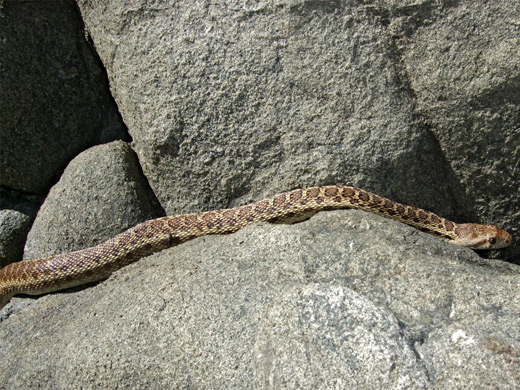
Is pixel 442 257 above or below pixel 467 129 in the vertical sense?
below

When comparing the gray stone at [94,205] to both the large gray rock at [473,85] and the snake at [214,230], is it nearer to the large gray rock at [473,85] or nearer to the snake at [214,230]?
the snake at [214,230]

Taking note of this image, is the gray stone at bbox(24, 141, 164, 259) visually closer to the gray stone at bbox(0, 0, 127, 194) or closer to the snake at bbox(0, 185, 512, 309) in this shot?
the snake at bbox(0, 185, 512, 309)

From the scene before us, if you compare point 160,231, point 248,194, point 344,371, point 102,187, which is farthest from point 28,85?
point 344,371

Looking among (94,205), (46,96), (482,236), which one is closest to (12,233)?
(94,205)

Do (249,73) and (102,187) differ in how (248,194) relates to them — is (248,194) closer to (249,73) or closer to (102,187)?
(249,73)

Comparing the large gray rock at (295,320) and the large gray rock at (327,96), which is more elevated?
the large gray rock at (327,96)

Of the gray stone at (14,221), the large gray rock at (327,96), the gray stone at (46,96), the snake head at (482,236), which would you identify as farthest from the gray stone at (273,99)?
the gray stone at (14,221)
